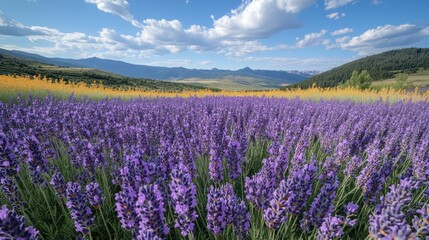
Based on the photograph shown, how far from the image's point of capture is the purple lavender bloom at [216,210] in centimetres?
141

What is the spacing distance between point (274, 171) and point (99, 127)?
2.91 metres

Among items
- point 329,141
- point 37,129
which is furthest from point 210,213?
point 37,129

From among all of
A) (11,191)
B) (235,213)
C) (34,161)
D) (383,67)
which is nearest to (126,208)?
(235,213)

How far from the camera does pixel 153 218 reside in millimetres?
1248

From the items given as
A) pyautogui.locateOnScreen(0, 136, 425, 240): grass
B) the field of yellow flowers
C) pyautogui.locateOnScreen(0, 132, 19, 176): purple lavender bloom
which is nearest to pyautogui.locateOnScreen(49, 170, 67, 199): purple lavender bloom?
pyautogui.locateOnScreen(0, 136, 425, 240): grass

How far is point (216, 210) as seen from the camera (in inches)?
55.7

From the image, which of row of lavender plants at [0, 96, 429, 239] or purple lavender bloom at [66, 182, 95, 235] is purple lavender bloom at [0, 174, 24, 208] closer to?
row of lavender plants at [0, 96, 429, 239]

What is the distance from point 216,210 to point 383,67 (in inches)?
4804

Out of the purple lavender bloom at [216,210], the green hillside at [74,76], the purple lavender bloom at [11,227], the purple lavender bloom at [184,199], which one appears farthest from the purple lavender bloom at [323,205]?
the green hillside at [74,76]

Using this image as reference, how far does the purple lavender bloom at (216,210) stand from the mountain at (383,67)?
81.0m

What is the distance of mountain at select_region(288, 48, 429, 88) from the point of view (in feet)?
280

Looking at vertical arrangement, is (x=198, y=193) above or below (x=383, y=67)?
below

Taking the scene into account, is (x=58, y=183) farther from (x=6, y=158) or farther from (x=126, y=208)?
(x=126, y=208)

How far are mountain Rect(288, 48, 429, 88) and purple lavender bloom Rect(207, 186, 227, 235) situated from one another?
80983 mm
